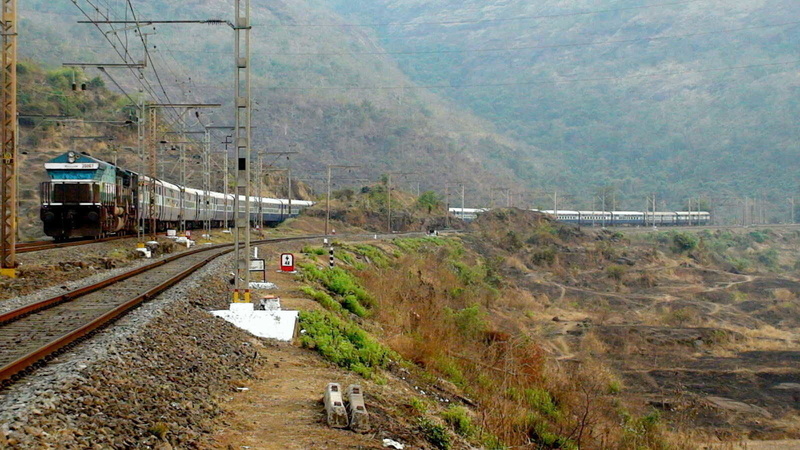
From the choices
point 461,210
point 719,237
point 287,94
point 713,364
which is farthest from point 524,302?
point 287,94

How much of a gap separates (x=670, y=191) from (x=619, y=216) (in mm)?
70045

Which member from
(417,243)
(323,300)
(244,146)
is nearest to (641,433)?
(323,300)

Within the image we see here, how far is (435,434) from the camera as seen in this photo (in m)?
9.23

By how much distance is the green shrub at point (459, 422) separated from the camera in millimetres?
10644

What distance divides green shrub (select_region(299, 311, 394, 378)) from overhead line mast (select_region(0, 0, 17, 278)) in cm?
906

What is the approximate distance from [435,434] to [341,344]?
460 centimetres

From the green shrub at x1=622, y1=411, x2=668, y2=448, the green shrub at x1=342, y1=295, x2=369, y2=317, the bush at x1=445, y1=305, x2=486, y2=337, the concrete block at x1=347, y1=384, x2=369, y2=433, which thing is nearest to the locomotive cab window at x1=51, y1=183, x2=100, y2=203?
the bush at x1=445, y1=305, x2=486, y2=337

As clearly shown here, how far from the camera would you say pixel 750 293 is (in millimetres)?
60219

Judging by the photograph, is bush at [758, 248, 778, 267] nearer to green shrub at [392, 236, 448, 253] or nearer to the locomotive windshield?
green shrub at [392, 236, 448, 253]

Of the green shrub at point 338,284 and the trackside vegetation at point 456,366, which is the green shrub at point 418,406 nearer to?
the trackside vegetation at point 456,366

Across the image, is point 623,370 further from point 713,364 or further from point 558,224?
point 558,224

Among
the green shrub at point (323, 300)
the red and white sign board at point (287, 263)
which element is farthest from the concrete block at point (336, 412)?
the red and white sign board at point (287, 263)

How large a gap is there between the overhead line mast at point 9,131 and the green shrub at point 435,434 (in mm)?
14282

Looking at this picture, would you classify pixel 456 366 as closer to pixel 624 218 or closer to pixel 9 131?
pixel 9 131
